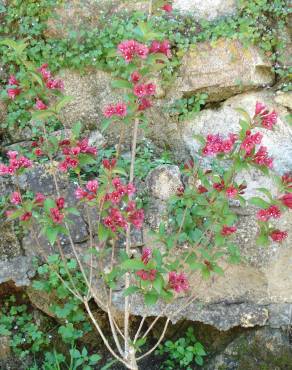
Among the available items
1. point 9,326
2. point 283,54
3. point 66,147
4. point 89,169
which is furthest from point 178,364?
point 283,54

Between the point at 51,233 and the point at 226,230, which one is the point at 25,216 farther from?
the point at 226,230

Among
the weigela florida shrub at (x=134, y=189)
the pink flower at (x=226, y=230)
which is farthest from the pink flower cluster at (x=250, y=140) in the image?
the pink flower at (x=226, y=230)

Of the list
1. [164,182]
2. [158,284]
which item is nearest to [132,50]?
[158,284]

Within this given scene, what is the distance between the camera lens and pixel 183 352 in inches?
141

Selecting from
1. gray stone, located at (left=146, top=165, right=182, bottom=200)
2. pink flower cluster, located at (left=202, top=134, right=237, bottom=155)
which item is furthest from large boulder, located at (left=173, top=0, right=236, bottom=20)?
pink flower cluster, located at (left=202, top=134, right=237, bottom=155)

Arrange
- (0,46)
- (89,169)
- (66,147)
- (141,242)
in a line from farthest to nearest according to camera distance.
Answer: (0,46)
(89,169)
(141,242)
(66,147)

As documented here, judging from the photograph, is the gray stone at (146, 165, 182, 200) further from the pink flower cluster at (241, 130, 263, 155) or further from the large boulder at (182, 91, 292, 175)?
the pink flower cluster at (241, 130, 263, 155)

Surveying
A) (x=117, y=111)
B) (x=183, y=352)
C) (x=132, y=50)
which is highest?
(x=132, y=50)

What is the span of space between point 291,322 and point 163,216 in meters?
1.08

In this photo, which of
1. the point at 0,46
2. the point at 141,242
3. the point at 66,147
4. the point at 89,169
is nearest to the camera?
the point at 66,147

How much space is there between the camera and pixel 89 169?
3750 mm

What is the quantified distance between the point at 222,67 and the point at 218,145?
5.72ft

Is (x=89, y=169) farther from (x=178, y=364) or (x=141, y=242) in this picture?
(x=178, y=364)

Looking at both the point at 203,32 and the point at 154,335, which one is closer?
the point at 154,335
